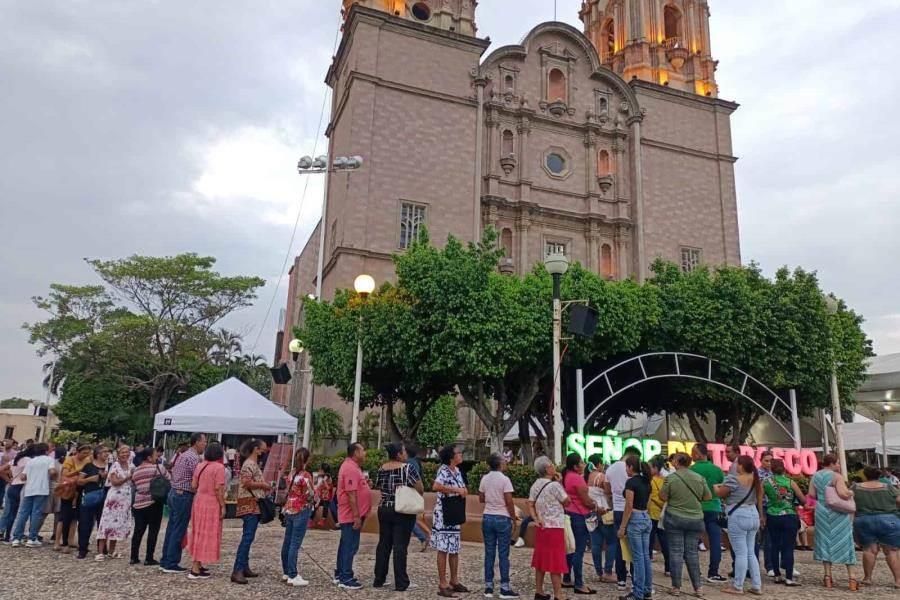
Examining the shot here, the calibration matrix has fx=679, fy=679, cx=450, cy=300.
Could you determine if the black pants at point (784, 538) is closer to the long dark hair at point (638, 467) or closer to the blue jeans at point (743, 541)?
the blue jeans at point (743, 541)

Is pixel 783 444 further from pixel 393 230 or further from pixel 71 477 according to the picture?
pixel 71 477

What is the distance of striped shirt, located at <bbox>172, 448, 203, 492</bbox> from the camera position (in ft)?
27.8

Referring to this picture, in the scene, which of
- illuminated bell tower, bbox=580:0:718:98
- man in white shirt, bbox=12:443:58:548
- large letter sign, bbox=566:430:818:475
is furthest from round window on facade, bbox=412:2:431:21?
man in white shirt, bbox=12:443:58:548

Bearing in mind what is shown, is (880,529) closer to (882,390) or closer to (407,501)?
(407,501)

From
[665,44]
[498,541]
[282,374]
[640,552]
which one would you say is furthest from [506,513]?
[665,44]

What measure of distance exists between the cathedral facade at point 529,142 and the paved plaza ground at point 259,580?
16580mm

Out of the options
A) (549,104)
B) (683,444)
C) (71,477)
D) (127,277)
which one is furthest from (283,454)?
(549,104)

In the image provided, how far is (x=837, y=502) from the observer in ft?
28.8

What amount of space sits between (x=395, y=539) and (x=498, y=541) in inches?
45.4

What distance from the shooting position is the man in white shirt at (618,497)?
8.42 metres

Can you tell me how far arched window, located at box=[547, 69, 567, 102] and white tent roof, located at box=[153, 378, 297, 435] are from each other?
22790mm

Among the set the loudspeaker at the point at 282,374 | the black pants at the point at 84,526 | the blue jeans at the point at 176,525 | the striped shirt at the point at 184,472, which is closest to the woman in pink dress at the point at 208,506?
the blue jeans at the point at 176,525

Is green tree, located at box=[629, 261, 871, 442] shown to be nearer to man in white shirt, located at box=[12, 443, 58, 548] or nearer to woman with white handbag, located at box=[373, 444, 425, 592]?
woman with white handbag, located at box=[373, 444, 425, 592]

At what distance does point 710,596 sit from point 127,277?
3148cm
